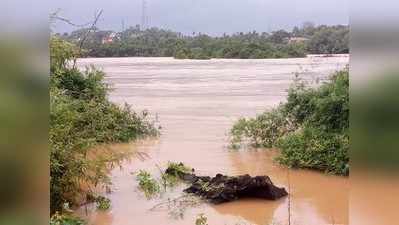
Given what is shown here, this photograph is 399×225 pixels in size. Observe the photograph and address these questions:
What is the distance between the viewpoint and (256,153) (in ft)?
19.7

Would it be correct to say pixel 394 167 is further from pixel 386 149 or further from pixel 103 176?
pixel 103 176

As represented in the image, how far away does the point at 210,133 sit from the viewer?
6762mm

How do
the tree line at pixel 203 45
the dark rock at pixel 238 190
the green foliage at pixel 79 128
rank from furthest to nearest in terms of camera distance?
the tree line at pixel 203 45 → the dark rock at pixel 238 190 → the green foliage at pixel 79 128

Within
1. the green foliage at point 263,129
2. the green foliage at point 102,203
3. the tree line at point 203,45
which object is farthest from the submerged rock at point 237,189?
the tree line at point 203,45

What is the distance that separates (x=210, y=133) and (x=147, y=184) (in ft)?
6.36

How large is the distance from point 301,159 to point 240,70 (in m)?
2.06

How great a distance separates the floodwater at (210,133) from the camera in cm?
443

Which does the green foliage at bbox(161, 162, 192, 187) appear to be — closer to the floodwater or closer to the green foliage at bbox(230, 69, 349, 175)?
the floodwater

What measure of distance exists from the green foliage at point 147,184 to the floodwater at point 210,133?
65 millimetres

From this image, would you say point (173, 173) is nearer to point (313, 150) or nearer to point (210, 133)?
point (313, 150)

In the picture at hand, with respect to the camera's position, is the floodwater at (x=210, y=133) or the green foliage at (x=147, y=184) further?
the green foliage at (x=147, y=184)

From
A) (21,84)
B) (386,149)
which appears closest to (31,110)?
(21,84)

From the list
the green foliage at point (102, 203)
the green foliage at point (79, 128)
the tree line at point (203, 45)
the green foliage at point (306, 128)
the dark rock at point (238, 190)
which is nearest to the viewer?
the green foliage at point (79, 128)

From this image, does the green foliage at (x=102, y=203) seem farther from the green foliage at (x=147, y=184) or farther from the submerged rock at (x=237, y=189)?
the submerged rock at (x=237, y=189)
